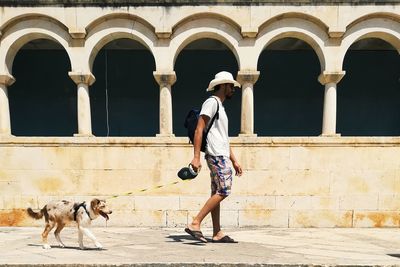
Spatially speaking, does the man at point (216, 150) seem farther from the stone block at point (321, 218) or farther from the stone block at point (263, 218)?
the stone block at point (321, 218)

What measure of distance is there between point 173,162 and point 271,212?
7.75 ft

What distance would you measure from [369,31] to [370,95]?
3.38 meters

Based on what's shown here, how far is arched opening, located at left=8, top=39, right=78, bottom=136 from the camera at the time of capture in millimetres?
10883

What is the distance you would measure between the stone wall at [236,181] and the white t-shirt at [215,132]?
2670mm

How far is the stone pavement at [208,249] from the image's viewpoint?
3918mm

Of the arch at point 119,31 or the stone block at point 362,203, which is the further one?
the arch at point 119,31

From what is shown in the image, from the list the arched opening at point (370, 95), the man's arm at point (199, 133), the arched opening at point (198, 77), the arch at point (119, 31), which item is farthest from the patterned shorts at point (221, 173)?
the arched opening at point (370, 95)

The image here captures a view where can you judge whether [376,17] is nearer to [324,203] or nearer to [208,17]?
[208,17]

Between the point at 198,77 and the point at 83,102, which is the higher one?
the point at 198,77

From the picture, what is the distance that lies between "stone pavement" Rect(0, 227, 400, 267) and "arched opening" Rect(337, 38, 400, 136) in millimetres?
5022

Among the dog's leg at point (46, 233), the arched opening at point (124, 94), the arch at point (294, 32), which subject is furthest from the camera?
the arched opening at point (124, 94)

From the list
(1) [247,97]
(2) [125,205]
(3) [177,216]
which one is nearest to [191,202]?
(3) [177,216]

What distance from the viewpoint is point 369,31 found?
809 cm

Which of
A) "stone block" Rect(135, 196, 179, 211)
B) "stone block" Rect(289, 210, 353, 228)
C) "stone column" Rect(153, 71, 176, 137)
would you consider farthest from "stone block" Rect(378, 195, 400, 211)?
"stone column" Rect(153, 71, 176, 137)
